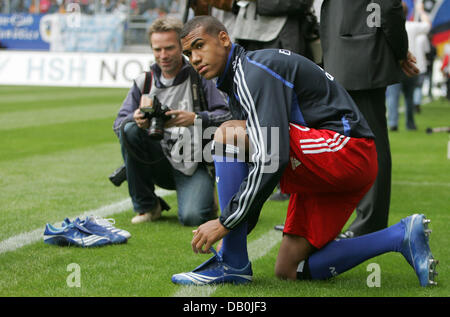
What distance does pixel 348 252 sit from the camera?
136 inches

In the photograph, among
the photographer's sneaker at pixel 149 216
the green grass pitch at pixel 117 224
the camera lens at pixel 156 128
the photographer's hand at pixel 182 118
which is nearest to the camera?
the green grass pitch at pixel 117 224

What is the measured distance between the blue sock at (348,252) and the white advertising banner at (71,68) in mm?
17264

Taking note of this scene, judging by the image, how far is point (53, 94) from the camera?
18109mm

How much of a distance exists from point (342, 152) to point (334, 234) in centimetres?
46

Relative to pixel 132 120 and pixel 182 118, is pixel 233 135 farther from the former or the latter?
pixel 132 120

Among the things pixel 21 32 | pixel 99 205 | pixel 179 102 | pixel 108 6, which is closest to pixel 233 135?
pixel 179 102

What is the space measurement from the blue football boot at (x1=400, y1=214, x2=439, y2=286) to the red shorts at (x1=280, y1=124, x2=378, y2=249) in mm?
296

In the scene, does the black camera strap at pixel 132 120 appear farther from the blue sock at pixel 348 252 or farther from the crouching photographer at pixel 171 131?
the blue sock at pixel 348 252

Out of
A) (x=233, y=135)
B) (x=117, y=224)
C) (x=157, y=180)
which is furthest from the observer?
(x=157, y=180)

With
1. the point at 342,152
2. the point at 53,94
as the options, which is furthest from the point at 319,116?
the point at 53,94

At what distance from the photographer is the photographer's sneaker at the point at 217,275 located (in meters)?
3.38

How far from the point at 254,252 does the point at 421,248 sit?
1.10 m

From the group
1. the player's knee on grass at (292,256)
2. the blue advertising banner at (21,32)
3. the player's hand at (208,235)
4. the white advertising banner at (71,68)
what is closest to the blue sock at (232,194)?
the player's hand at (208,235)

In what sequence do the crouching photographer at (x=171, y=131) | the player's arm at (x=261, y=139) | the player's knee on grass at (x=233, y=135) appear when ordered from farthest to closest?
the crouching photographer at (x=171, y=131), the player's knee on grass at (x=233, y=135), the player's arm at (x=261, y=139)
